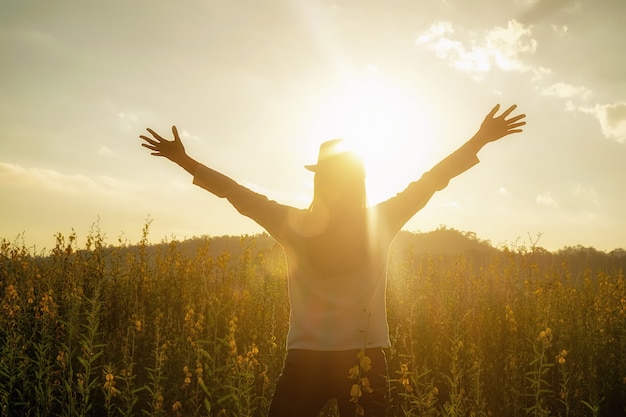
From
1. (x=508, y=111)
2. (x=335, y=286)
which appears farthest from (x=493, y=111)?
(x=335, y=286)

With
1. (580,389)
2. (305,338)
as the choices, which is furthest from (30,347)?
(580,389)

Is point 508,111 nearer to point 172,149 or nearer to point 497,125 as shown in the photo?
point 497,125

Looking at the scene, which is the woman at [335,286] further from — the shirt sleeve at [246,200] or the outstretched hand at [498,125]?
the outstretched hand at [498,125]

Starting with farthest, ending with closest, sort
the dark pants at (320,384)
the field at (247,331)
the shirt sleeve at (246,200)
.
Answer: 1. the field at (247,331)
2. the shirt sleeve at (246,200)
3. the dark pants at (320,384)

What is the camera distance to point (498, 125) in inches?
127

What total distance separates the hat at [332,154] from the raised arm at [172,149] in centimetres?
109

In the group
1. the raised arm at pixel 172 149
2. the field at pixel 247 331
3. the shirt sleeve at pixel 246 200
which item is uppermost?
the raised arm at pixel 172 149

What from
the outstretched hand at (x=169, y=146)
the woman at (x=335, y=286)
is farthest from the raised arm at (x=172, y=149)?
the woman at (x=335, y=286)

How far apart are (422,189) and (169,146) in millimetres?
1767

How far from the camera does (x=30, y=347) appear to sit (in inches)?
229

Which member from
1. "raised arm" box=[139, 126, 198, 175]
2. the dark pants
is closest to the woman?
the dark pants

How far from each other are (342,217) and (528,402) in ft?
15.6

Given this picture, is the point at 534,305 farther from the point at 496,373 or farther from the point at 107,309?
the point at 107,309

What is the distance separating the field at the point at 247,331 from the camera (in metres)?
4.88
